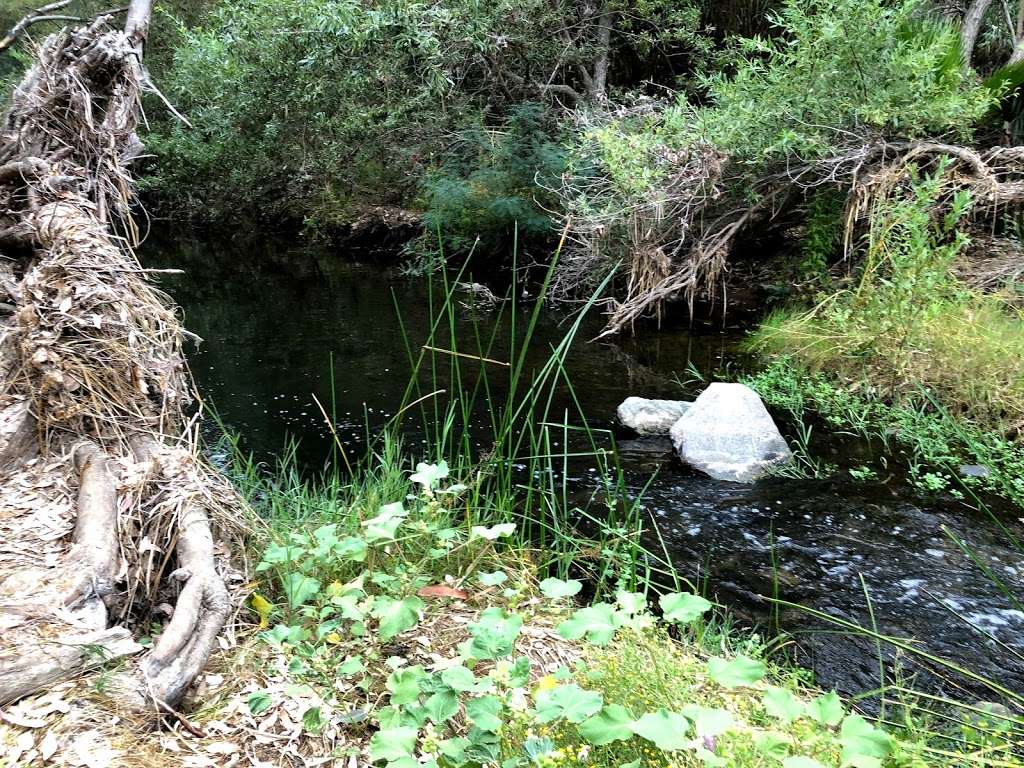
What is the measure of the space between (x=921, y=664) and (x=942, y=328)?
3.02 m

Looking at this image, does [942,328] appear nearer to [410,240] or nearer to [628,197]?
[628,197]

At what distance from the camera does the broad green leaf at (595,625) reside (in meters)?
1.51

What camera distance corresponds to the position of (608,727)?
1.29m

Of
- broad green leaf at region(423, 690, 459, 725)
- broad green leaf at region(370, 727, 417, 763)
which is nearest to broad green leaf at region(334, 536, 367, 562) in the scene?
broad green leaf at region(423, 690, 459, 725)

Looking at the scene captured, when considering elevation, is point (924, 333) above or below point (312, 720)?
above

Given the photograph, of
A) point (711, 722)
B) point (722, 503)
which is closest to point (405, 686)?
point (711, 722)

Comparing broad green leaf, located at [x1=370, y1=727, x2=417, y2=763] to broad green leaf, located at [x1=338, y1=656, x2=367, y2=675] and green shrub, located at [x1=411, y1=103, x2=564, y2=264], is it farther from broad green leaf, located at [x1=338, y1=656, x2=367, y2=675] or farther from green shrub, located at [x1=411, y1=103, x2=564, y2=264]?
green shrub, located at [x1=411, y1=103, x2=564, y2=264]

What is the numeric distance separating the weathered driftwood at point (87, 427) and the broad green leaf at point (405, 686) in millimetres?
511

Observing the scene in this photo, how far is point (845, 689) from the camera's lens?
2.37 m

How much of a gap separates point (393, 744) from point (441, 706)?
0.50ft

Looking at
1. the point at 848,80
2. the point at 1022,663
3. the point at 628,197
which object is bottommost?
the point at 1022,663

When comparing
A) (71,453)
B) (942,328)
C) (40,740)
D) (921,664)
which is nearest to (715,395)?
(942,328)

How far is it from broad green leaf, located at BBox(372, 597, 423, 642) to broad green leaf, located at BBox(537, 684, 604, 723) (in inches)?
16.4

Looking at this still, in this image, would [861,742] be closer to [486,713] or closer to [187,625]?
[486,713]
